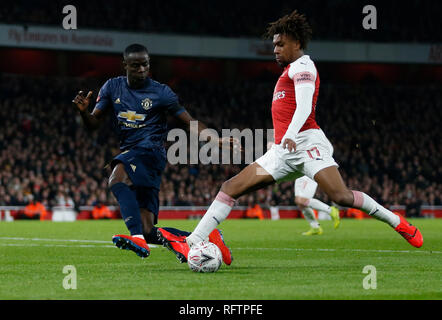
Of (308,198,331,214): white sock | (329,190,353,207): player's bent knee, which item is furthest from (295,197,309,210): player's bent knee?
(329,190,353,207): player's bent knee

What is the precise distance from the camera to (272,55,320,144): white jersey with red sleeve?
7.75m

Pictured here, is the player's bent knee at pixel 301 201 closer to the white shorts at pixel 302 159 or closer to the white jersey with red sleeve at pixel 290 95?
the white jersey with red sleeve at pixel 290 95

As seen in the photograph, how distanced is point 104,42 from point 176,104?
81.7 ft

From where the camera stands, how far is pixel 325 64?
134ft

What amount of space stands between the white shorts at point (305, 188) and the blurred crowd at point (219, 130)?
11884mm

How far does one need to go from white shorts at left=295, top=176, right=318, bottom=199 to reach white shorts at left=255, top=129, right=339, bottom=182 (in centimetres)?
824

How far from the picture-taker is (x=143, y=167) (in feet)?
27.2

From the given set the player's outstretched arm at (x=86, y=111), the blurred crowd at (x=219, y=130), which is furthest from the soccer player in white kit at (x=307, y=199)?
the blurred crowd at (x=219, y=130)

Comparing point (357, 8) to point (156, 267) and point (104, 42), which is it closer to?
point (104, 42)

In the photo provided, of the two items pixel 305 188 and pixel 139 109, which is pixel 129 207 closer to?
pixel 139 109

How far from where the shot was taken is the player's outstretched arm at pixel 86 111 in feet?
26.0

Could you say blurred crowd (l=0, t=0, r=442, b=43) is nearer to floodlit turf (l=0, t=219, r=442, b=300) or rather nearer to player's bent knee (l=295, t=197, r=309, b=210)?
player's bent knee (l=295, t=197, r=309, b=210)

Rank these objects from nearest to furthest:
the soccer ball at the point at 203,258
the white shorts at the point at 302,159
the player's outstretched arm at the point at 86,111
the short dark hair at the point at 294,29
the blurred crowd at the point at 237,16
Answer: the soccer ball at the point at 203,258 → the white shorts at the point at 302,159 → the player's outstretched arm at the point at 86,111 → the short dark hair at the point at 294,29 → the blurred crowd at the point at 237,16

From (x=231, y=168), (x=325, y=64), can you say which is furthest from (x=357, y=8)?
(x=231, y=168)
